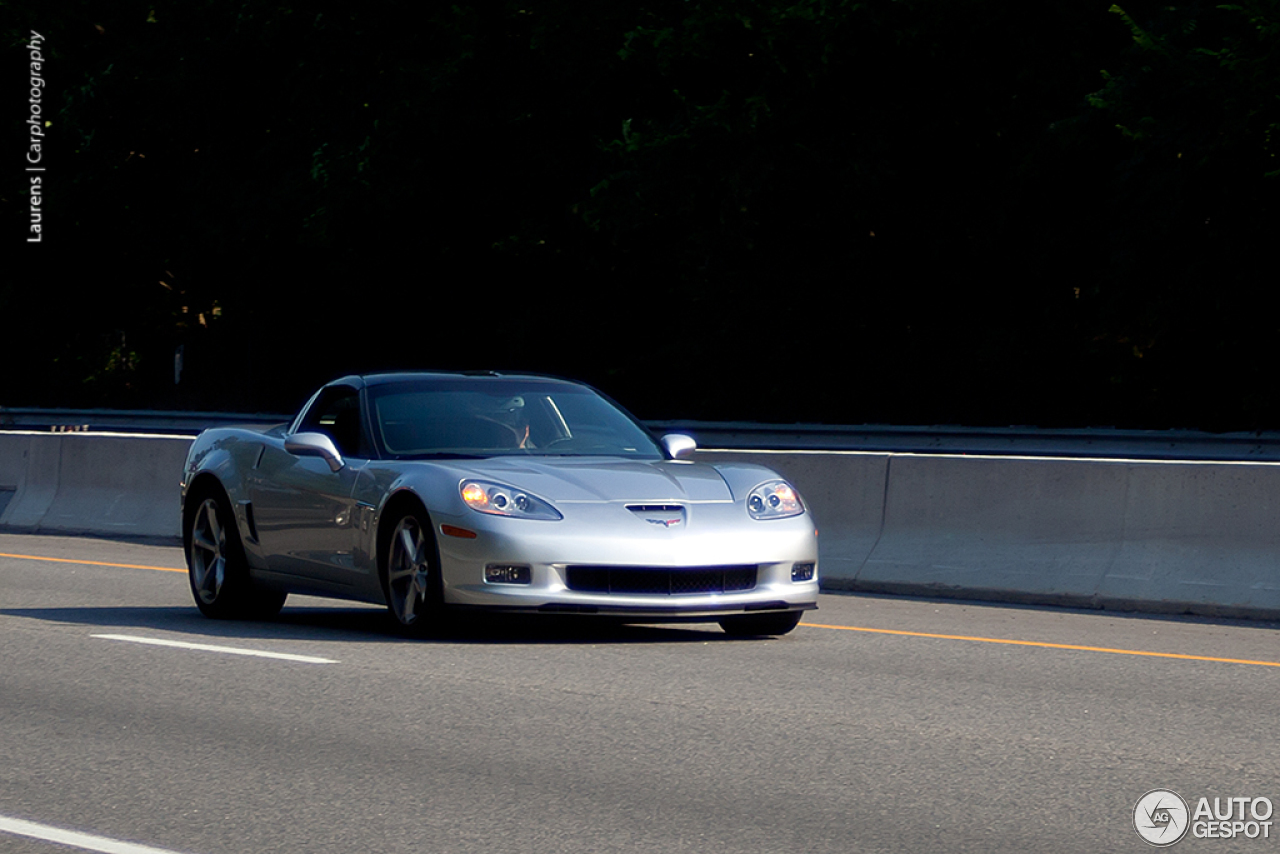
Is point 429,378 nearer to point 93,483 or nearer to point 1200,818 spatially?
point 1200,818

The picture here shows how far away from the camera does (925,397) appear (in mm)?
34438

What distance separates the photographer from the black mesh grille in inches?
389

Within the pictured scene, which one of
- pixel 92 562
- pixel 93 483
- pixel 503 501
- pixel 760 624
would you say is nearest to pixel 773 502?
pixel 760 624

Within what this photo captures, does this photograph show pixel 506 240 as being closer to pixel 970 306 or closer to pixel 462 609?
pixel 970 306

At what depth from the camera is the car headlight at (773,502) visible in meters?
10.3

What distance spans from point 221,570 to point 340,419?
4.01 ft

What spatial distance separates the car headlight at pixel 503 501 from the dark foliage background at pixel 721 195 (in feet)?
66.1

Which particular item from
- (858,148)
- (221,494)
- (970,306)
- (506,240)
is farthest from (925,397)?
(221,494)

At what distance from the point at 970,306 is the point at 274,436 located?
81.6 ft

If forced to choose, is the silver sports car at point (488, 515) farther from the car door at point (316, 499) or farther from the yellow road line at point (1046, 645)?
the yellow road line at point (1046, 645)

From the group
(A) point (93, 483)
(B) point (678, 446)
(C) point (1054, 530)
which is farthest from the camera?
(A) point (93, 483)

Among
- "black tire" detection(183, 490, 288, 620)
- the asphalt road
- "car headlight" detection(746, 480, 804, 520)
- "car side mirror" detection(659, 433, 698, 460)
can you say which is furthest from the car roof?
"car headlight" detection(746, 480, 804, 520)

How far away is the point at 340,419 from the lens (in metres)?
→ 11.5

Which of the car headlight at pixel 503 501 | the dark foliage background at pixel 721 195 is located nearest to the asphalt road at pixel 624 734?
the car headlight at pixel 503 501
